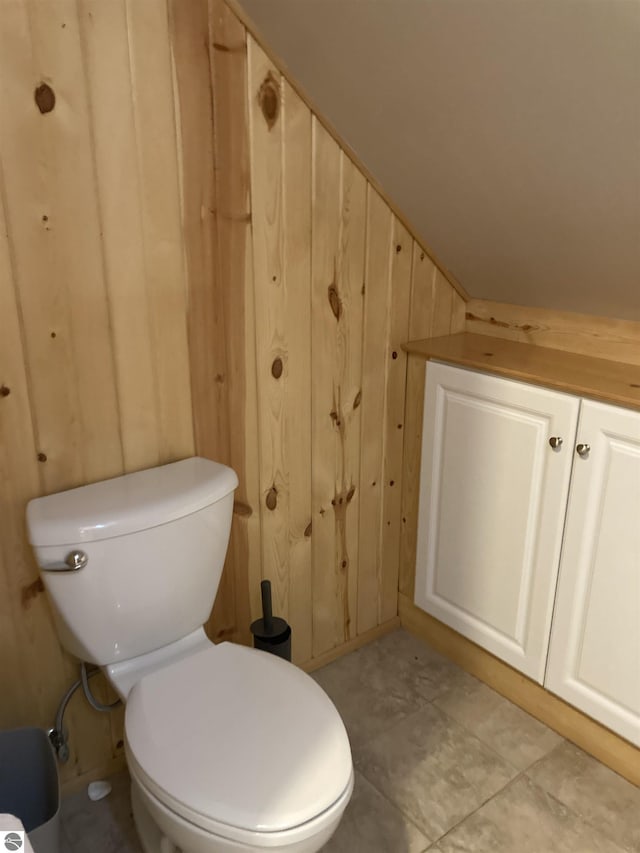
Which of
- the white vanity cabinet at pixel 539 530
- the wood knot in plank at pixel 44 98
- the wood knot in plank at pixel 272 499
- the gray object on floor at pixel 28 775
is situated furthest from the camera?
the wood knot in plank at pixel 272 499

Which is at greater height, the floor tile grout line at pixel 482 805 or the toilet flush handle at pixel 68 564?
the toilet flush handle at pixel 68 564

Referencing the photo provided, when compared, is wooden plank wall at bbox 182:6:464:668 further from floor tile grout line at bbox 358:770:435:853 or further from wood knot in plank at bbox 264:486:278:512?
floor tile grout line at bbox 358:770:435:853

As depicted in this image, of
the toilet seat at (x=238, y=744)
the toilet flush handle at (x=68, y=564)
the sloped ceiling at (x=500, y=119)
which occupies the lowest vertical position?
the toilet seat at (x=238, y=744)

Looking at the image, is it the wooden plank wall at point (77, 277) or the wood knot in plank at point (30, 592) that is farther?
the wood knot in plank at point (30, 592)

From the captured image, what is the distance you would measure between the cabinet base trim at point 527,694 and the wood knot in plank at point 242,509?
69 cm

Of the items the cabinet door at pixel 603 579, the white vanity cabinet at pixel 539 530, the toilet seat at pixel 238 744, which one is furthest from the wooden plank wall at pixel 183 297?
the cabinet door at pixel 603 579

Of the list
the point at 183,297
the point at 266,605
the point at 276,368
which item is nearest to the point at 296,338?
the point at 276,368

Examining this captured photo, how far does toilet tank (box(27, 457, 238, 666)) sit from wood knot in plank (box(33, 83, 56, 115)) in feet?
2.35

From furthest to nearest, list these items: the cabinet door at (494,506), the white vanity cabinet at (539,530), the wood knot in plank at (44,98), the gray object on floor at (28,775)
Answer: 1. the cabinet door at (494,506)
2. the white vanity cabinet at (539,530)
3. the gray object on floor at (28,775)
4. the wood knot in plank at (44,98)

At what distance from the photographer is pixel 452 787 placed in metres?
1.66

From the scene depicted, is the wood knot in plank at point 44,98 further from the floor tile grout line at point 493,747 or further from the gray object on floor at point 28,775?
the floor tile grout line at point 493,747

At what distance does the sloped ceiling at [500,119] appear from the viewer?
1.09 metres

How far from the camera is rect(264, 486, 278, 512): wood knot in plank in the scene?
1.79 m

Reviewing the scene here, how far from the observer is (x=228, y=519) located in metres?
1.51
